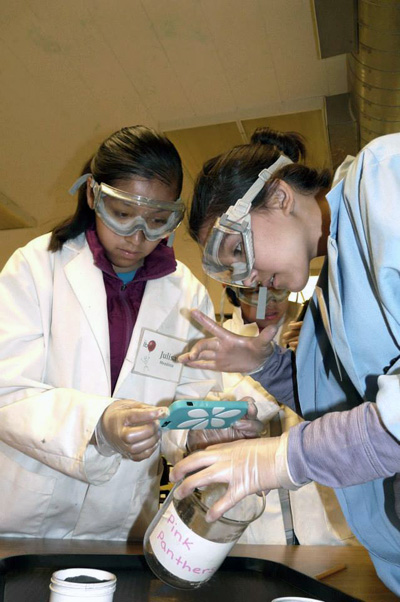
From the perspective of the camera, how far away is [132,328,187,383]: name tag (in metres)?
1.76

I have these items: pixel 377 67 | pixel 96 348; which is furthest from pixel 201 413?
pixel 377 67

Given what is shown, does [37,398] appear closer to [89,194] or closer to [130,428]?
[130,428]

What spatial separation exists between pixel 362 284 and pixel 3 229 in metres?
4.85

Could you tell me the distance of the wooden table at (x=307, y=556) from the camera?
1.04 metres

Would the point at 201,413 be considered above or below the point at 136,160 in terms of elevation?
above

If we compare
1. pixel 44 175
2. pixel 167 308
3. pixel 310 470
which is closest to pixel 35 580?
pixel 310 470

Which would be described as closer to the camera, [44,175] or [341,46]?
[341,46]

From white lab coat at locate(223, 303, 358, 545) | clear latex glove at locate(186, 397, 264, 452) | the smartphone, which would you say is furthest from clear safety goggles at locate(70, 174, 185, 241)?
white lab coat at locate(223, 303, 358, 545)

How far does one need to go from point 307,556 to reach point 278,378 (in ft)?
1.56

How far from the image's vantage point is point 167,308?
1897 millimetres

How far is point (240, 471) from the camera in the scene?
917 mm

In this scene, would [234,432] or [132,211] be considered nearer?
[234,432]

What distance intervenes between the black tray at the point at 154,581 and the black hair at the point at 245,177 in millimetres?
814

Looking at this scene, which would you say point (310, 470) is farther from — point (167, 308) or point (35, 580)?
point (167, 308)
